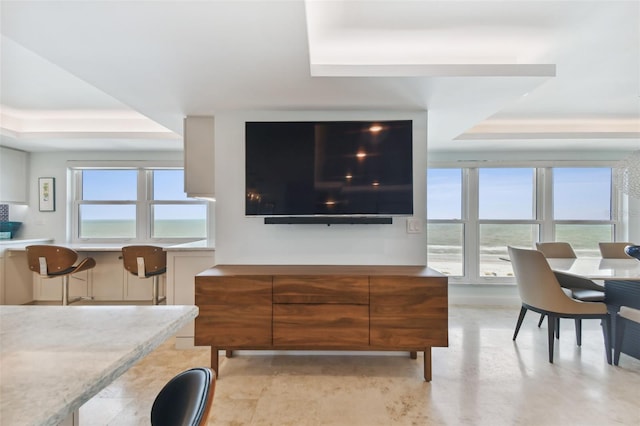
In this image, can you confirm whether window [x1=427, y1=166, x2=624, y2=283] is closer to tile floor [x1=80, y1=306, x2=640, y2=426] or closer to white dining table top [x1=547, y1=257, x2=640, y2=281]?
white dining table top [x1=547, y1=257, x2=640, y2=281]

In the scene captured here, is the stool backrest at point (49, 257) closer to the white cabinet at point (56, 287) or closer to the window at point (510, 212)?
the white cabinet at point (56, 287)

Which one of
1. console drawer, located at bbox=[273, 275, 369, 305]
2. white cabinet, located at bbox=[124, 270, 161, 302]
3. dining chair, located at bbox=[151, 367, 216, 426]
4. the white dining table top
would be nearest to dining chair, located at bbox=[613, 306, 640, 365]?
the white dining table top

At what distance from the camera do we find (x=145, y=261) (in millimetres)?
3150

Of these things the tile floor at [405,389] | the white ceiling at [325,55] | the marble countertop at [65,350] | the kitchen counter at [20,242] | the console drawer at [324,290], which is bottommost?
the tile floor at [405,389]

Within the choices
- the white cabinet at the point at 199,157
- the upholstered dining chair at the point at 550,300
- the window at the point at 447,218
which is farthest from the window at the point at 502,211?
the white cabinet at the point at 199,157

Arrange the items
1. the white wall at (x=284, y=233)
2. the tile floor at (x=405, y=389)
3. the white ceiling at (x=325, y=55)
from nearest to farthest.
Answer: the white ceiling at (x=325, y=55), the tile floor at (x=405, y=389), the white wall at (x=284, y=233)

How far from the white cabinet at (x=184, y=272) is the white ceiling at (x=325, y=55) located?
1.30 m

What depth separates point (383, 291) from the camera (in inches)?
82.8

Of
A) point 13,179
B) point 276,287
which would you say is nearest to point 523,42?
point 276,287

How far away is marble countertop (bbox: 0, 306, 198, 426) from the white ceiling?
1.29 m

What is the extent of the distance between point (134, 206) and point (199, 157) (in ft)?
7.53

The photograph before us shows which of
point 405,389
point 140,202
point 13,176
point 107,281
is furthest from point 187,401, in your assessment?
point 13,176

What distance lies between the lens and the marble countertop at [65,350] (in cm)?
49

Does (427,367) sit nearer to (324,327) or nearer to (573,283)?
(324,327)
